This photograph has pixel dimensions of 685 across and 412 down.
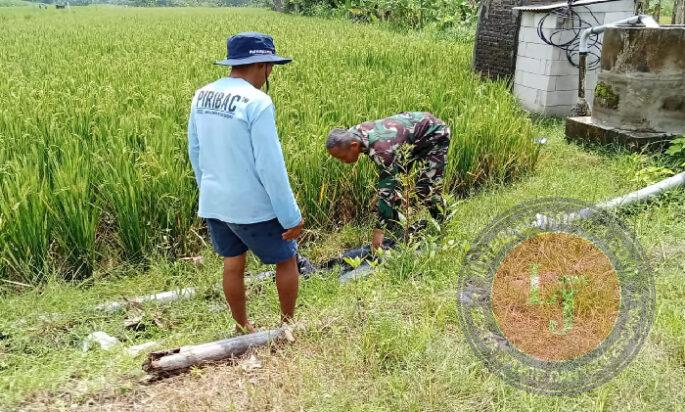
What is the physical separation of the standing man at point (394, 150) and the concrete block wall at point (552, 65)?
3635 mm

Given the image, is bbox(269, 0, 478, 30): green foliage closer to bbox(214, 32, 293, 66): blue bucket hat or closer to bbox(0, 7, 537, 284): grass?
bbox(0, 7, 537, 284): grass

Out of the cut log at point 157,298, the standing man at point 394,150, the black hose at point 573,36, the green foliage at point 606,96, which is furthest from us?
the black hose at point 573,36

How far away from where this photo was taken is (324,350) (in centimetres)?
221

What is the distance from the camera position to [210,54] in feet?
28.4

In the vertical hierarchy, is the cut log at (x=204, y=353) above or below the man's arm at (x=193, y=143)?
below

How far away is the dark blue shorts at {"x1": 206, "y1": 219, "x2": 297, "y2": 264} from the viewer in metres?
2.39

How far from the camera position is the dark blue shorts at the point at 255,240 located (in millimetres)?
2387

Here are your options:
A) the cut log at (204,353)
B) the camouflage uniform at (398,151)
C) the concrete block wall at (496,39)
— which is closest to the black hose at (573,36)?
the concrete block wall at (496,39)

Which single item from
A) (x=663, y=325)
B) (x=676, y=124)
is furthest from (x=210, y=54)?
(x=663, y=325)

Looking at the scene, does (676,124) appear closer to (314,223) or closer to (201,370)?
(314,223)

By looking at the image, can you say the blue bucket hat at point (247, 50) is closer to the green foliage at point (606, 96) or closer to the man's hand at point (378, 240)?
the man's hand at point (378, 240)

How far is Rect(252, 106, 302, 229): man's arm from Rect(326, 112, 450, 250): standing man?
0.75 metres

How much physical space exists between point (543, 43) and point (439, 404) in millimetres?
5601

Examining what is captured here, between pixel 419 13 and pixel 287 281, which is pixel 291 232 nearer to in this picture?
pixel 287 281
